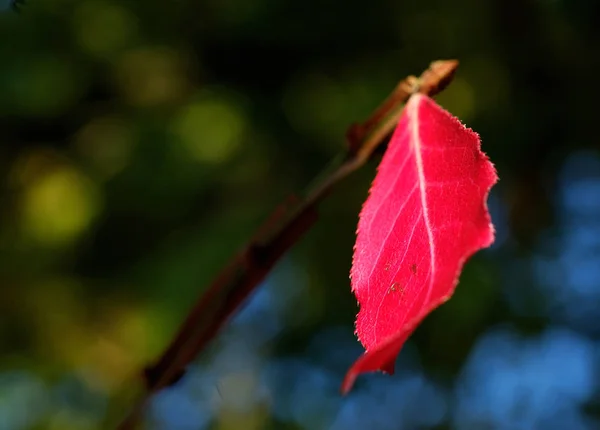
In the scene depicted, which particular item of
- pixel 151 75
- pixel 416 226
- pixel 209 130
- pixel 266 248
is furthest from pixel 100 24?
pixel 416 226

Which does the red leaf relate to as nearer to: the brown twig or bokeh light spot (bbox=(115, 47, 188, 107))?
the brown twig

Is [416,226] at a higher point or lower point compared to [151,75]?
higher

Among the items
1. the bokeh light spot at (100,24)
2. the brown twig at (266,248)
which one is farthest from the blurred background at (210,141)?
the brown twig at (266,248)

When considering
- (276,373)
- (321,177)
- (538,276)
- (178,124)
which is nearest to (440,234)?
(321,177)

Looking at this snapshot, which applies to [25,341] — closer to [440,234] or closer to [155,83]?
[155,83]

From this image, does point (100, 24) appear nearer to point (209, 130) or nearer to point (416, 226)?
point (209, 130)

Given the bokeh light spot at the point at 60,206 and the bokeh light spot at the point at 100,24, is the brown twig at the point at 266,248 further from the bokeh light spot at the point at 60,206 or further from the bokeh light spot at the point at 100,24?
the bokeh light spot at the point at 100,24

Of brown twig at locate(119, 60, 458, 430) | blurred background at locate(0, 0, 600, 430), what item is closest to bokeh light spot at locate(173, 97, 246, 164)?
blurred background at locate(0, 0, 600, 430)
